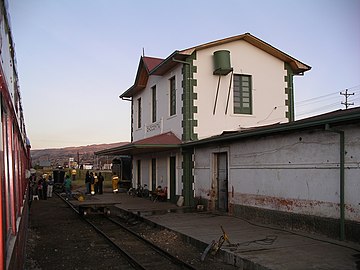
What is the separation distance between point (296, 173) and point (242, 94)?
7.77 meters

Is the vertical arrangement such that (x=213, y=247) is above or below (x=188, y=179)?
below

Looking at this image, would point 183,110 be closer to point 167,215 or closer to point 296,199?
point 167,215

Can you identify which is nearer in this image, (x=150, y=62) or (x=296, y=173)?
(x=296, y=173)

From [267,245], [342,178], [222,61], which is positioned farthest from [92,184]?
[342,178]

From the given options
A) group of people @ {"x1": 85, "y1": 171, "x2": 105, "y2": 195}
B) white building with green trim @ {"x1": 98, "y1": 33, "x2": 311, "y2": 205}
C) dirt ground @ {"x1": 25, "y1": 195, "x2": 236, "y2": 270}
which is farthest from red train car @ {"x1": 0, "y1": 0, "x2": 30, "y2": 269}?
group of people @ {"x1": 85, "y1": 171, "x2": 105, "y2": 195}

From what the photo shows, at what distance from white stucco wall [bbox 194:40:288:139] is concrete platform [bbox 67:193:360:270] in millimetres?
5124

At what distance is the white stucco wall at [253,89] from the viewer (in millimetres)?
17344

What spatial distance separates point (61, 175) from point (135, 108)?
45.3ft

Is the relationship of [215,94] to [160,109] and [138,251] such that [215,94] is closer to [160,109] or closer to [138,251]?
[160,109]

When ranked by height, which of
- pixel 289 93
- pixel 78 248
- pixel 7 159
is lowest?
pixel 78 248

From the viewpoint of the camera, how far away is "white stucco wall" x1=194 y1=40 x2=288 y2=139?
56.9 ft

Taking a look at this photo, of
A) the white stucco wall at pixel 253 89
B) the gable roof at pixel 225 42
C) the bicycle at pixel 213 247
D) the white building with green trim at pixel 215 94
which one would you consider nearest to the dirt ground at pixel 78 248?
the bicycle at pixel 213 247

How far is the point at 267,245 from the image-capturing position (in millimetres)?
8930

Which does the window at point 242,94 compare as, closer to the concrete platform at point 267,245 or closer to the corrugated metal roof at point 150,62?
the corrugated metal roof at point 150,62
